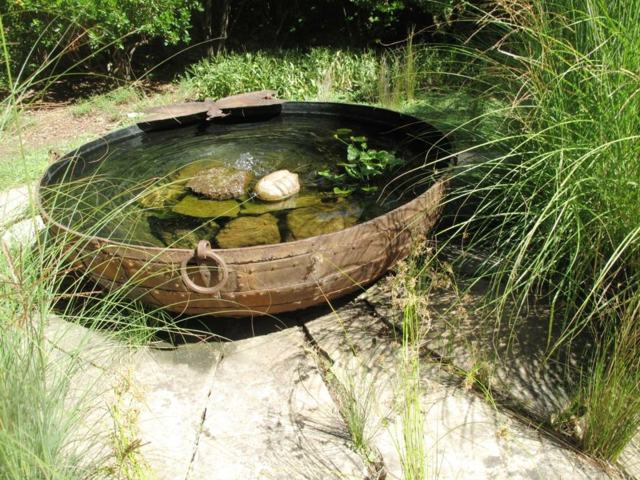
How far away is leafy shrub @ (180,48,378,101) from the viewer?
5.91m

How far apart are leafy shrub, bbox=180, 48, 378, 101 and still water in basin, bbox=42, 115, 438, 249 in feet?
5.93

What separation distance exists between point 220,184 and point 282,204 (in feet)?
1.47

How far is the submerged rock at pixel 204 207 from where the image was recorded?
319 cm

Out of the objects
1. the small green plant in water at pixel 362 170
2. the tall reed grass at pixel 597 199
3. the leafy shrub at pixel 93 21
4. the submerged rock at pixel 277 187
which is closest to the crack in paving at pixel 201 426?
the tall reed grass at pixel 597 199

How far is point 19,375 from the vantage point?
141cm

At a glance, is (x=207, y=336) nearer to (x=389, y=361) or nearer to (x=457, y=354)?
(x=389, y=361)

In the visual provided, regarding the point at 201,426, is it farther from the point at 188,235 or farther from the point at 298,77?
the point at 298,77

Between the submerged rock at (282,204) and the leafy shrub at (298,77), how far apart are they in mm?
2687

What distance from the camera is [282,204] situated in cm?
327

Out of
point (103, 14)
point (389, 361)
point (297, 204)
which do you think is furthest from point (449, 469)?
point (103, 14)

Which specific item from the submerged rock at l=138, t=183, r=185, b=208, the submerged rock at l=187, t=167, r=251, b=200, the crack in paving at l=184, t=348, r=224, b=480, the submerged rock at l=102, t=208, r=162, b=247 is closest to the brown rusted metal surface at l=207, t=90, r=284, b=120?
the submerged rock at l=187, t=167, r=251, b=200

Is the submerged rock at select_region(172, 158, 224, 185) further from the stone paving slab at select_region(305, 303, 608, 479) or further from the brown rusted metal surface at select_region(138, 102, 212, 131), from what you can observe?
the stone paving slab at select_region(305, 303, 608, 479)

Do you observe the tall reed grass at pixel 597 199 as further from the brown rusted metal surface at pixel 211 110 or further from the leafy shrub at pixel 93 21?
the leafy shrub at pixel 93 21

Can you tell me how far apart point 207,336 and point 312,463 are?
846mm
